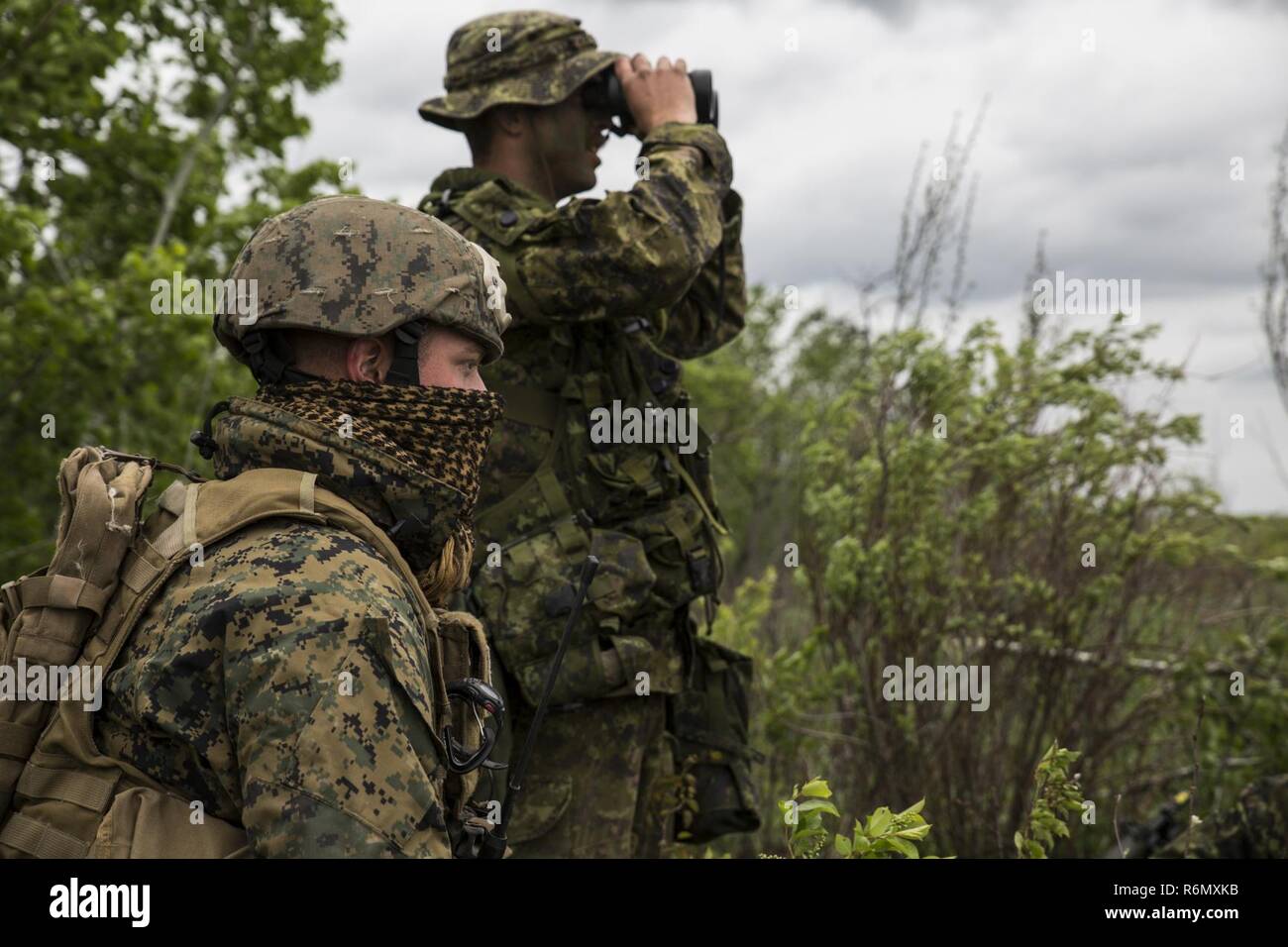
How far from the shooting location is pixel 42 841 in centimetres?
160

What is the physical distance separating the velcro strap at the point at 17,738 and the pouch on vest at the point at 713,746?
2.01m

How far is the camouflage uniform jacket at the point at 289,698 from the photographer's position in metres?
1.48

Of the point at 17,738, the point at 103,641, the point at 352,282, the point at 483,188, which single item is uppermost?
the point at 483,188

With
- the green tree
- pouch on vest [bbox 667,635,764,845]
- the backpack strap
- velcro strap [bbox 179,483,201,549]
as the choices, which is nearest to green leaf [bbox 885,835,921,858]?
the backpack strap

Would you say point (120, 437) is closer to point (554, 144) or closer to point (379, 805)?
point (554, 144)

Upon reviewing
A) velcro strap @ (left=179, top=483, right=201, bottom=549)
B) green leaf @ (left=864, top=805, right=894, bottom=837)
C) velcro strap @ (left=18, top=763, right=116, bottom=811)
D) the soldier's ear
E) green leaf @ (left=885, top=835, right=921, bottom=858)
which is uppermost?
the soldier's ear

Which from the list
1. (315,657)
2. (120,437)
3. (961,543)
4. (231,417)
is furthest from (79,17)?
(315,657)

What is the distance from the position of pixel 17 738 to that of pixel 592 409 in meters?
1.80

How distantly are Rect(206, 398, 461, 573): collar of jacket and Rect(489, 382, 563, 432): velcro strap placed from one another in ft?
4.58

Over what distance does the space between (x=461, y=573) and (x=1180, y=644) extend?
3.63 m

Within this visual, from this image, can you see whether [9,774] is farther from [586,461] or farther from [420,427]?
[586,461]

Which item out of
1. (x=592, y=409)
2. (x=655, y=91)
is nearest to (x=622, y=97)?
(x=655, y=91)

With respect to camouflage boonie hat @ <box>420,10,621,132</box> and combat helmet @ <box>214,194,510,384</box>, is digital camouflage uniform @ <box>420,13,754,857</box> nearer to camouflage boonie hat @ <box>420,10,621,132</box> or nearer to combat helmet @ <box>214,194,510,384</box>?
camouflage boonie hat @ <box>420,10,621,132</box>

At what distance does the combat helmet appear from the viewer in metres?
1.83
